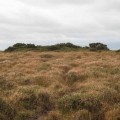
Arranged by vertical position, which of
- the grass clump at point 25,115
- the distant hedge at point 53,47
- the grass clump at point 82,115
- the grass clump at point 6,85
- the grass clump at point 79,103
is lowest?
the grass clump at point 25,115

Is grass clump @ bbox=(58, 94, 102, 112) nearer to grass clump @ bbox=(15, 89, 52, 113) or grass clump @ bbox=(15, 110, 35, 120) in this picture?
grass clump @ bbox=(15, 89, 52, 113)

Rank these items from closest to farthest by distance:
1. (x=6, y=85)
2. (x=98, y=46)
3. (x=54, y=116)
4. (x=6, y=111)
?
(x=54, y=116), (x=6, y=111), (x=6, y=85), (x=98, y=46)

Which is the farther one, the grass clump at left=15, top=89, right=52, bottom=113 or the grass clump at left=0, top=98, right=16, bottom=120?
the grass clump at left=15, top=89, right=52, bottom=113

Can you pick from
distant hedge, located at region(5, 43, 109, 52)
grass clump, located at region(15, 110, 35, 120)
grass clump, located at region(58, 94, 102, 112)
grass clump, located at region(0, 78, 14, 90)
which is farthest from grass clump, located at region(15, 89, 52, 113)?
distant hedge, located at region(5, 43, 109, 52)

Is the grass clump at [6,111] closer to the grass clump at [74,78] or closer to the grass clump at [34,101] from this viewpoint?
the grass clump at [34,101]

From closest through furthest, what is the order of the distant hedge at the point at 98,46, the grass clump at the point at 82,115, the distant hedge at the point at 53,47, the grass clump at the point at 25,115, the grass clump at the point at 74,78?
the grass clump at the point at 82,115
the grass clump at the point at 25,115
the grass clump at the point at 74,78
the distant hedge at the point at 53,47
the distant hedge at the point at 98,46

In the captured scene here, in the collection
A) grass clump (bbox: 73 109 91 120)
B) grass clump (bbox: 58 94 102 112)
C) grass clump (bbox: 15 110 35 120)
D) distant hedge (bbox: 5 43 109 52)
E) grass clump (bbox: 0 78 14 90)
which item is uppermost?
distant hedge (bbox: 5 43 109 52)

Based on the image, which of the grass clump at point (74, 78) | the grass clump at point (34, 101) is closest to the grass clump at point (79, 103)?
the grass clump at point (34, 101)

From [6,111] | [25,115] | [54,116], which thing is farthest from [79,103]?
[6,111]

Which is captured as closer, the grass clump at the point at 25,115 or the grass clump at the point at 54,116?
the grass clump at the point at 54,116

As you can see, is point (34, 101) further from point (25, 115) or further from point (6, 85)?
point (6, 85)

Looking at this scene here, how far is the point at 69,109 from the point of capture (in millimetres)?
15148

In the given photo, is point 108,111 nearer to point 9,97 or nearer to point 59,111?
point 59,111

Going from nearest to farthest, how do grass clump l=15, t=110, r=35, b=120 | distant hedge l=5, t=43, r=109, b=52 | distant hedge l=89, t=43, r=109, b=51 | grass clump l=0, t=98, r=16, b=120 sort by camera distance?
grass clump l=0, t=98, r=16, b=120 < grass clump l=15, t=110, r=35, b=120 < distant hedge l=5, t=43, r=109, b=52 < distant hedge l=89, t=43, r=109, b=51
